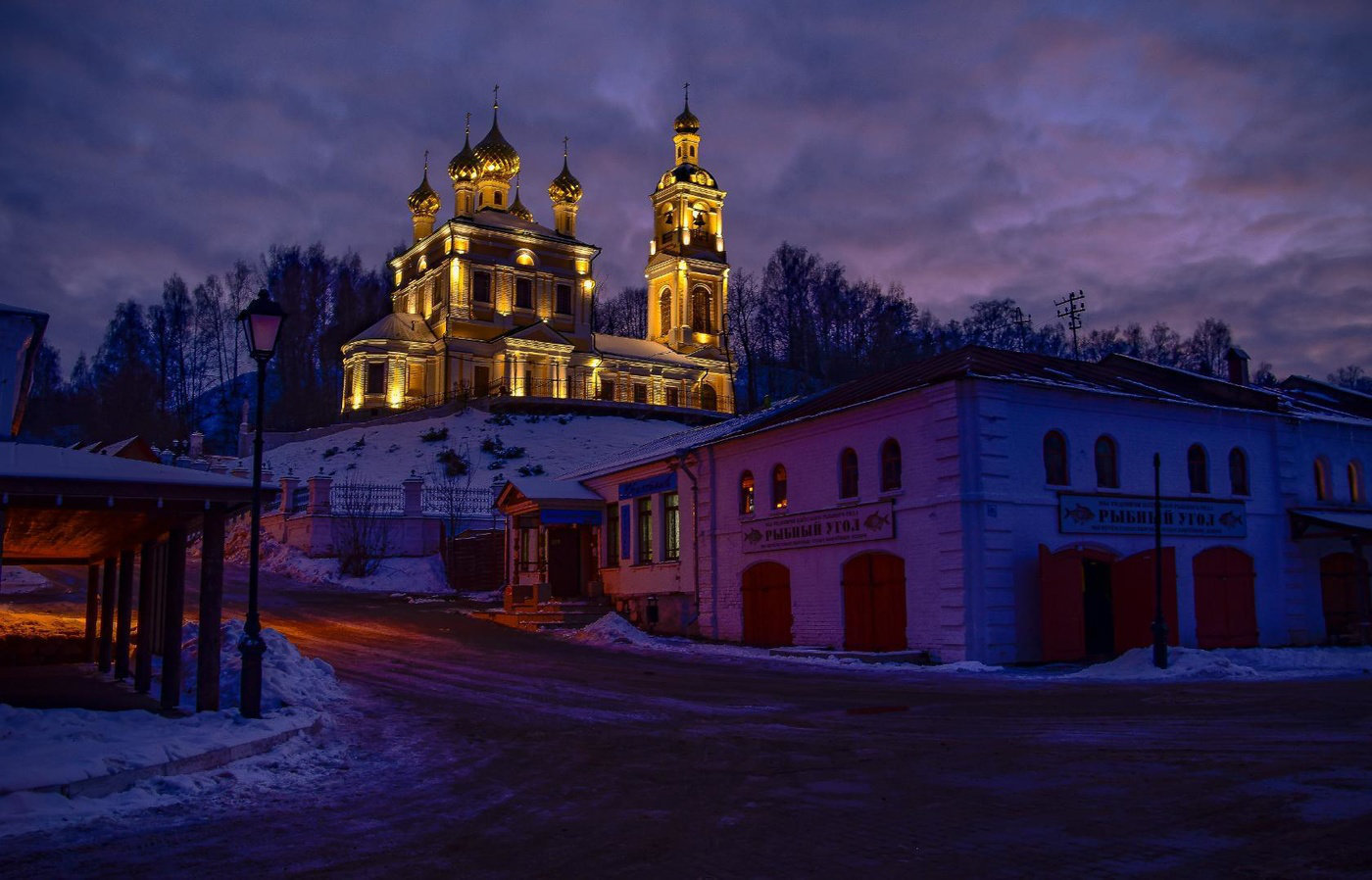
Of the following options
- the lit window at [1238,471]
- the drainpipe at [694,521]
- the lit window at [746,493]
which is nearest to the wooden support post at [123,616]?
the lit window at [746,493]

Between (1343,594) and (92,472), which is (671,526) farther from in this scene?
(92,472)

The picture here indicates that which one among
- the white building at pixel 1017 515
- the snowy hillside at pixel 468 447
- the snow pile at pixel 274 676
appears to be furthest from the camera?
the snowy hillside at pixel 468 447

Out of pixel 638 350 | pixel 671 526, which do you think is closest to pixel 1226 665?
pixel 671 526

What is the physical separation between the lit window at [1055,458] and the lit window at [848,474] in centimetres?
393

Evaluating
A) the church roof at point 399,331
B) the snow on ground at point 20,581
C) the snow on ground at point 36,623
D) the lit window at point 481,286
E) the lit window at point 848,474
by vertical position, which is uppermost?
the lit window at point 481,286

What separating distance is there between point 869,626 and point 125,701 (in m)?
14.4

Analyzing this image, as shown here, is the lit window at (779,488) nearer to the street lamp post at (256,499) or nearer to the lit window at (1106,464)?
the lit window at (1106,464)

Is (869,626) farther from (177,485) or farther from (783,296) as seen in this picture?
(783,296)

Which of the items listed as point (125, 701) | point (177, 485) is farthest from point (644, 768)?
point (125, 701)

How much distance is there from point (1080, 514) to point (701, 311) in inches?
2531

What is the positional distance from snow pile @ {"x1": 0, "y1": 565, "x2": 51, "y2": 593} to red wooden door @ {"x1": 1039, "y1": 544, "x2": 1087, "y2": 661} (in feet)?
A: 96.5

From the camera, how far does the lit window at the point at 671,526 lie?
98.2 feet

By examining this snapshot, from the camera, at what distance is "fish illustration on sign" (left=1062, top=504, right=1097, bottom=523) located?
22.2m

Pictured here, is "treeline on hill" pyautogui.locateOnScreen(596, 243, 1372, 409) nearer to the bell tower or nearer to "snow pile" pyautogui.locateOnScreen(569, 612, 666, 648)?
the bell tower
